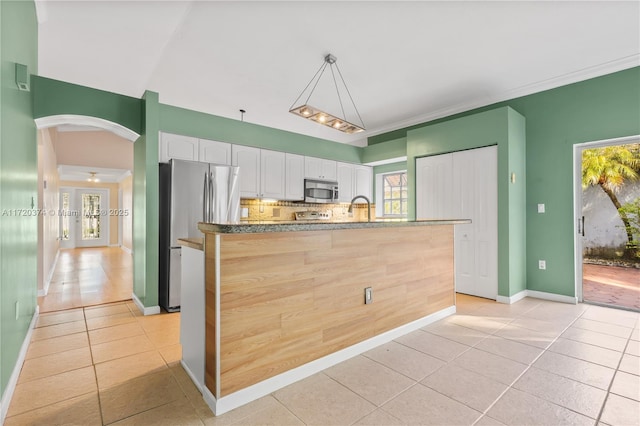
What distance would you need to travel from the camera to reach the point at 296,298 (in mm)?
1994

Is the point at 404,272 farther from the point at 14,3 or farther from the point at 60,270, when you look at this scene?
the point at 60,270

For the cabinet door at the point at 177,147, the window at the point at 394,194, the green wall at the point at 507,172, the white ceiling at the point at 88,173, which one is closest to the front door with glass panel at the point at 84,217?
the white ceiling at the point at 88,173

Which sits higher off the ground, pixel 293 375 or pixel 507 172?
pixel 507 172

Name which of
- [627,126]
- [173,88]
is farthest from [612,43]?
[173,88]

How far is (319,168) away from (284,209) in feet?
3.32

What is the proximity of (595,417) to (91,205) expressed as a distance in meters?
12.6

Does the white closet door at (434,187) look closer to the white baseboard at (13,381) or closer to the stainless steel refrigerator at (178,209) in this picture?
the stainless steel refrigerator at (178,209)

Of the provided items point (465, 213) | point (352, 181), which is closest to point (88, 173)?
point (352, 181)

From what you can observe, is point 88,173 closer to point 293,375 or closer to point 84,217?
point 84,217

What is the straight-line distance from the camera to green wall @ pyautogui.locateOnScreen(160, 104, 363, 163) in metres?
4.12

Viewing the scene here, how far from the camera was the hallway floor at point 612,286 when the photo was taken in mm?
3643

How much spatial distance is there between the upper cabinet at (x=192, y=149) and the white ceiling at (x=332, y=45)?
1.83 ft

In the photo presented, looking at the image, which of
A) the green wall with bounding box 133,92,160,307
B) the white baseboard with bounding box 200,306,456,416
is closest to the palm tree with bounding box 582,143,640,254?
the white baseboard with bounding box 200,306,456,416

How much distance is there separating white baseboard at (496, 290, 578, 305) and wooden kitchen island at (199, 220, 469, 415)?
157cm
